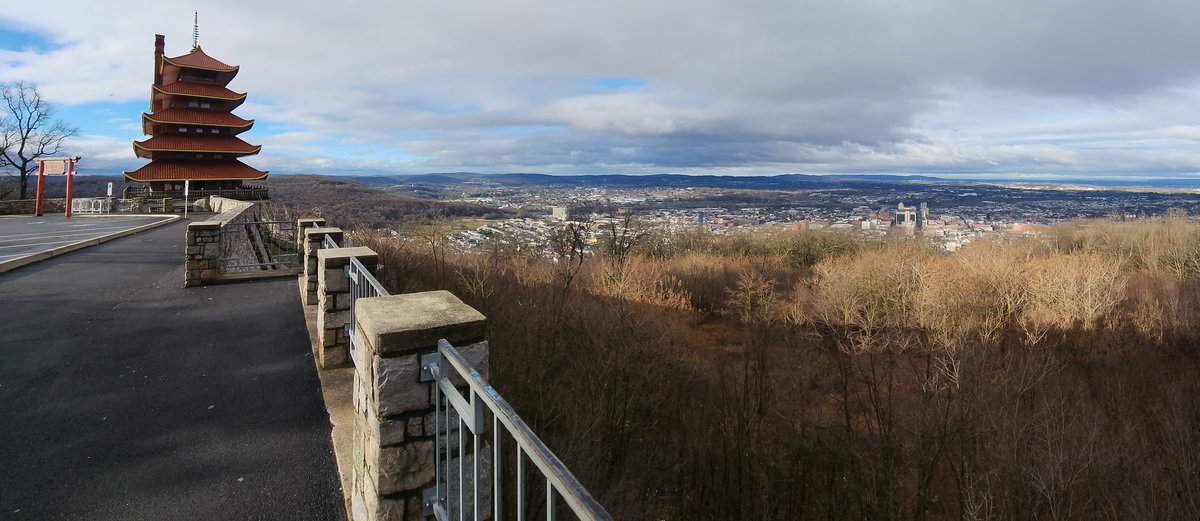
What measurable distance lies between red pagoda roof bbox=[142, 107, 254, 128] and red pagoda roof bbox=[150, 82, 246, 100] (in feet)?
3.45

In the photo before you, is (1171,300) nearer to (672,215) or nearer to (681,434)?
(681,434)

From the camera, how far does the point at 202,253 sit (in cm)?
951

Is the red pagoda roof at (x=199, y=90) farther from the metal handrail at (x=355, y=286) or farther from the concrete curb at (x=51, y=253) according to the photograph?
the metal handrail at (x=355, y=286)

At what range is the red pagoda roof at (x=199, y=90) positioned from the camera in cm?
3303

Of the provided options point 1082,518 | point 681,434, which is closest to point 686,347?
point 681,434

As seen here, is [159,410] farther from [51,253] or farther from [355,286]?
[51,253]

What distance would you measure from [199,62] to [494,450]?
4275cm

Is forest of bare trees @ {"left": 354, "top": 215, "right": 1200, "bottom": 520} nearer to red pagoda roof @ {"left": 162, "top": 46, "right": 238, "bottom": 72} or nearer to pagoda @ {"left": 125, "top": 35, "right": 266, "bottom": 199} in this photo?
pagoda @ {"left": 125, "top": 35, "right": 266, "bottom": 199}

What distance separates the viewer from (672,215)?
51969 millimetres

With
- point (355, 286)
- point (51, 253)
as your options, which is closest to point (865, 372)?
point (355, 286)

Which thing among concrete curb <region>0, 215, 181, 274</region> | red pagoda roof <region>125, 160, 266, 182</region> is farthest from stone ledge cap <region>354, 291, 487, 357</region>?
red pagoda roof <region>125, 160, 266, 182</region>

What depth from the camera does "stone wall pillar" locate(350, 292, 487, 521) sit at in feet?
8.57

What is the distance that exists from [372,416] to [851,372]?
2348 cm

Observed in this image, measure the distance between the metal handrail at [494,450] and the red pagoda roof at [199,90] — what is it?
39.3m
